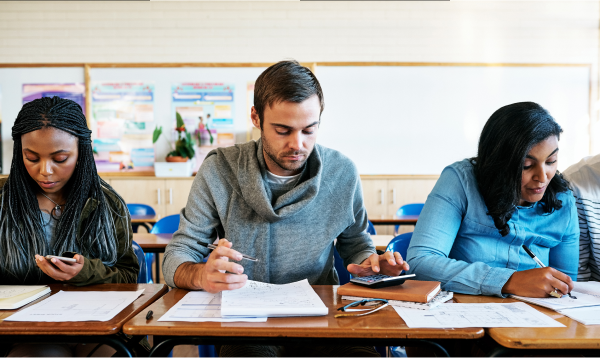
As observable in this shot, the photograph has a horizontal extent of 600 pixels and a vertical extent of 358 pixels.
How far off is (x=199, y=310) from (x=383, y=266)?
0.56m

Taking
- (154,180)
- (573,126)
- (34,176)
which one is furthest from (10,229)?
(573,126)

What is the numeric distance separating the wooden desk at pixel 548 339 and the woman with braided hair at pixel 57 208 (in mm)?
1092

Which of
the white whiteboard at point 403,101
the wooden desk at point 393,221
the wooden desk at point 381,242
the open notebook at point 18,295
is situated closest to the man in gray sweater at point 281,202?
the open notebook at point 18,295

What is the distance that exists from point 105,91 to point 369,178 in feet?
10.0

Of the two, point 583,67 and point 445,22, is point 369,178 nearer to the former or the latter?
point 445,22

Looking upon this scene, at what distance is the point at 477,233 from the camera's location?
152 cm

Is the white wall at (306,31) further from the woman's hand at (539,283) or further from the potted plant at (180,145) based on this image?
the woman's hand at (539,283)

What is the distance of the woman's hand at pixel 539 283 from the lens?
1239 mm

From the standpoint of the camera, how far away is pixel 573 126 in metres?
5.02

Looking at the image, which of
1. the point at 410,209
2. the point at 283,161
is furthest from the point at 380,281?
the point at 410,209

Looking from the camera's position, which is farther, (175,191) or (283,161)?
(175,191)

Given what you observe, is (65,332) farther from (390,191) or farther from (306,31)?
(306,31)

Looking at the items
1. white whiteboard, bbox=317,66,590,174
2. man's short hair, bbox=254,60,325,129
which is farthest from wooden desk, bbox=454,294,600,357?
white whiteboard, bbox=317,66,590,174

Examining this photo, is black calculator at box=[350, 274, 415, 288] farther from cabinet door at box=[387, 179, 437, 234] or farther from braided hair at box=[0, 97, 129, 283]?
cabinet door at box=[387, 179, 437, 234]
